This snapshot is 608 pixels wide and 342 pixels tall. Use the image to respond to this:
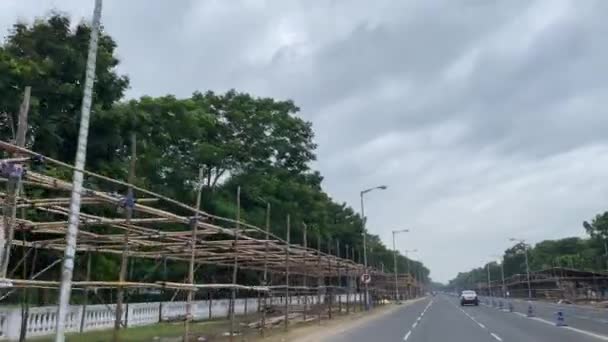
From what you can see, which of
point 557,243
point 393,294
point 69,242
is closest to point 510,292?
point 557,243

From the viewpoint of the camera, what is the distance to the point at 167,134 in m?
31.3

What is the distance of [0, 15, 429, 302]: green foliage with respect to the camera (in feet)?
67.3

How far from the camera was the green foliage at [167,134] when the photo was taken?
20.5 meters

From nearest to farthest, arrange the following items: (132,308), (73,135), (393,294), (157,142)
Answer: (73,135)
(132,308)
(157,142)
(393,294)

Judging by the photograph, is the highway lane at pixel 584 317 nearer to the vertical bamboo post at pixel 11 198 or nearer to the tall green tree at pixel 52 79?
the tall green tree at pixel 52 79

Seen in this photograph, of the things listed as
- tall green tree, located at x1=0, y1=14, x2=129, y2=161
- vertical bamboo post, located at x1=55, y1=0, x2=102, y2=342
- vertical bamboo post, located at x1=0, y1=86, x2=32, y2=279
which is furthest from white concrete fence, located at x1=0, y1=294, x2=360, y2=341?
vertical bamboo post, located at x1=55, y1=0, x2=102, y2=342

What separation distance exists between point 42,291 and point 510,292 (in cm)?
12405

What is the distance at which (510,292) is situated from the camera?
133 meters

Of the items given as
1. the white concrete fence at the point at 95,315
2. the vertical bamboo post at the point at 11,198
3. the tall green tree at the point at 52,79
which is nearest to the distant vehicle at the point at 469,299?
the white concrete fence at the point at 95,315

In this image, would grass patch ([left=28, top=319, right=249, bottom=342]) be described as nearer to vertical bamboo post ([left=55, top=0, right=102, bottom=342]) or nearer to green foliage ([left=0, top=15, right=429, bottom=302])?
A: green foliage ([left=0, top=15, right=429, bottom=302])

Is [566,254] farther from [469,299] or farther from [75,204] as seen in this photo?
[75,204]

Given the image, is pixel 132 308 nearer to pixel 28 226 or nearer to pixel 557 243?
pixel 28 226

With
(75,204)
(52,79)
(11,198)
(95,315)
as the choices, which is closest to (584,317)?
(95,315)

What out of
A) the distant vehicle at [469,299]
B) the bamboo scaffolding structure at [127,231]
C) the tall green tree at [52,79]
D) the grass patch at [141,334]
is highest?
the tall green tree at [52,79]
